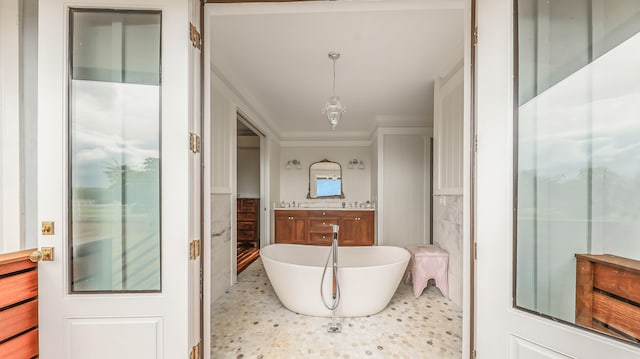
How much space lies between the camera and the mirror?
5668 mm

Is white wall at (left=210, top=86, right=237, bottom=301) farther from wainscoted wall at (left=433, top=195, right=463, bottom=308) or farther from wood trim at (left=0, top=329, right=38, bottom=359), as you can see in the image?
wainscoted wall at (left=433, top=195, right=463, bottom=308)

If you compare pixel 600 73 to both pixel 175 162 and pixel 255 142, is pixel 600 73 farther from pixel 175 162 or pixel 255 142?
pixel 255 142

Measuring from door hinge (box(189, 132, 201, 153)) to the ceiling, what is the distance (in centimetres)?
72

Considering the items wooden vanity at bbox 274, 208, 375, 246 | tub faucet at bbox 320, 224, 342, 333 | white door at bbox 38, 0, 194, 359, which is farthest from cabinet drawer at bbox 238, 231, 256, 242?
white door at bbox 38, 0, 194, 359

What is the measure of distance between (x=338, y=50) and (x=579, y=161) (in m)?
1.99

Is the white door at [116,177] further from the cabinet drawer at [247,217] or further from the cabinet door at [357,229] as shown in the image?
the cabinet drawer at [247,217]

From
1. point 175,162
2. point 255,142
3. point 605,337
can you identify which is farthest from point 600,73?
point 255,142

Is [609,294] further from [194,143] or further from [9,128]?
[9,128]

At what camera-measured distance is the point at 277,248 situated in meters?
3.24

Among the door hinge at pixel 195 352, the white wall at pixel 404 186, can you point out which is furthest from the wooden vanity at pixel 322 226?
the door hinge at pixel 195 352

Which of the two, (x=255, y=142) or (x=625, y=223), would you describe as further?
(x=255, y=142)

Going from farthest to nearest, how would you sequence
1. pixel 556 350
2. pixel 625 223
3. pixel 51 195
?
pixel 51 195 < pixel 556 350 < pixel 625 223

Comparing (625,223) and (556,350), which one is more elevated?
(625,223)

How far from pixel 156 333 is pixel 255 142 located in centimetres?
470
